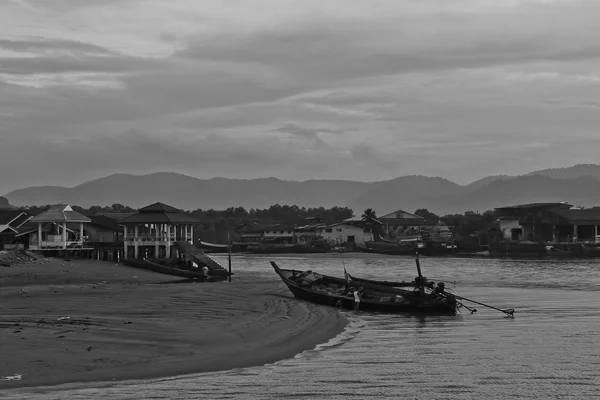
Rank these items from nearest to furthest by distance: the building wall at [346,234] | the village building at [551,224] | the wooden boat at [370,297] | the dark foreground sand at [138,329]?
1. the dark foreground sand at [138,329]
2. the wooden boat at [370,297]
3. the village building at [551,224]
4. the building wall at [346,234]

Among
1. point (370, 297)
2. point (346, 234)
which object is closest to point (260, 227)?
point (346, 234)

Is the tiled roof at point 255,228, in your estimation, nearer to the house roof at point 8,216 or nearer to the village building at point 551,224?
the village building at point 551,224

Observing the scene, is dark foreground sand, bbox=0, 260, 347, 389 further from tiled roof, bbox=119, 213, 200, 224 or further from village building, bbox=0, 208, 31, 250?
village building, bbox=0, 208, 31, 250

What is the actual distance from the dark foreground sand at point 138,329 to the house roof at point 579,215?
84.2 m

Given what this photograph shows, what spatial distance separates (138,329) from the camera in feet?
92.9

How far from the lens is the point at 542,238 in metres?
124

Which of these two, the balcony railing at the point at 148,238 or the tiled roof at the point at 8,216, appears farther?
the tiled roof at the point at 8,216

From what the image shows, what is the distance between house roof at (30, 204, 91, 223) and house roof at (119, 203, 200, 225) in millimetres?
3970

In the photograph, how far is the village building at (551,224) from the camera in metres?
121

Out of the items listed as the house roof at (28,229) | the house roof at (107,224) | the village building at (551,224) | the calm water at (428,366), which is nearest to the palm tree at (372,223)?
the village building at (551,224)

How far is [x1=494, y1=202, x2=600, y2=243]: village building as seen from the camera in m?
121

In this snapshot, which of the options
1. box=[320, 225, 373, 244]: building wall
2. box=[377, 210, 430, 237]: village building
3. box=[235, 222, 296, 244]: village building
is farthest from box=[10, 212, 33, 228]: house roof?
box=[377, 210, 430, 237]: village building

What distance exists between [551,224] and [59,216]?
80.1 metres

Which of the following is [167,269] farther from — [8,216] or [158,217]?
[8,216]
